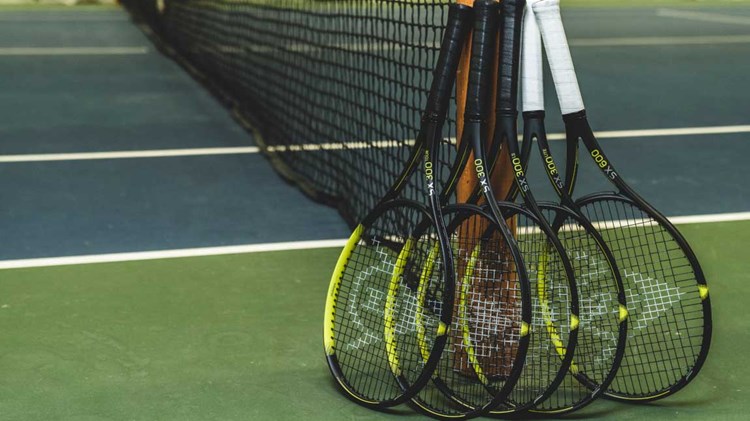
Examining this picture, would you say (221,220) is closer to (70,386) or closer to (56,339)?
(56,339)

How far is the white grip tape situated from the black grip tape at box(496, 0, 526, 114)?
5 cm

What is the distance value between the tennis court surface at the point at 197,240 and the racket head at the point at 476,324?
0.18 meters

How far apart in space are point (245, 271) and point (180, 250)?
0.40 meters

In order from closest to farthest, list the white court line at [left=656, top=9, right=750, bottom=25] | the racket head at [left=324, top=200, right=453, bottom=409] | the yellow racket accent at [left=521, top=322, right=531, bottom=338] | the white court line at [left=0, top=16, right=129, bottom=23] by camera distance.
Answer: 1. the yellow racket accent at [left=521, top=322, right=531, bottom=338]
2. the racket head at [left=324, top=200, right=453, bottom=409]
3. the white court line at [left=0, top=16, right=129, bottom=23]
4. the white court line at [left=656, top=9, right=750, bottom=25]

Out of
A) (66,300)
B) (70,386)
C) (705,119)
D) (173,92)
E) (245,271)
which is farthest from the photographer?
(173,92)

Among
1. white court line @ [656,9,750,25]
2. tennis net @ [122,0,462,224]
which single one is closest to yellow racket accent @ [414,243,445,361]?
tennis net @ [122,0,462,224]

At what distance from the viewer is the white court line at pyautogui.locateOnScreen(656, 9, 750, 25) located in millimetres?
14398

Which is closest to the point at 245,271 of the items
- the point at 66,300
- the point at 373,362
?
the point at 66,300

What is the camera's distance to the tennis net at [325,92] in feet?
15.5

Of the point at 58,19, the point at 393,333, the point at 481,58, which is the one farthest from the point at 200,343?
the point at 58,19

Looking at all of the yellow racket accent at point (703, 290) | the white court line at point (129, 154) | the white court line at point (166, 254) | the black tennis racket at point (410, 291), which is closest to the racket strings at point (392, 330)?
the black tennis racket at point (410, 291)

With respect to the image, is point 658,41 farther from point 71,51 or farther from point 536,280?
point 536,280

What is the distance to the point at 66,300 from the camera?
376 cm

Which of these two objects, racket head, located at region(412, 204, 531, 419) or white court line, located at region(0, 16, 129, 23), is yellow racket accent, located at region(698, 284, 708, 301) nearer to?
racket head, located at region(412, 204, 531, 419)
